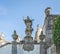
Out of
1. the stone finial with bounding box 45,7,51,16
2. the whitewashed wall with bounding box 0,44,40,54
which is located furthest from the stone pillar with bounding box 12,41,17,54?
the stone finial with bounding box 45,7,51,16

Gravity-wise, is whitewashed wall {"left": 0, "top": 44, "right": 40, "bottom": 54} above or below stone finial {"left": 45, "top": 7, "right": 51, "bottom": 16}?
below

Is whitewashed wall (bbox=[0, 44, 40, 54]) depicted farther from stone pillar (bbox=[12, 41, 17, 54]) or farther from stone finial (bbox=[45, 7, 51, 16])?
stone finial (bbox=[45, 7, 51, 16])

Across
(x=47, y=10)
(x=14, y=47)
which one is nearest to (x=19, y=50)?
(x=14, y=47)

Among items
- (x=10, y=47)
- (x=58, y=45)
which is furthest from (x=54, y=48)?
(x=10, y=47)

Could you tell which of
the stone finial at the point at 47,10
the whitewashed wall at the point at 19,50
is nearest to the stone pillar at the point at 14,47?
the whitewashed wall at the point at 19,50

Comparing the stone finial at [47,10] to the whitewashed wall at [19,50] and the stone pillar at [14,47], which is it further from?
the stone pillar at [14,47]

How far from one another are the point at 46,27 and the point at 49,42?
1.80 metres

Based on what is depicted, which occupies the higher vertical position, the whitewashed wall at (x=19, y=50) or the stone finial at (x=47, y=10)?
the stone finial at (x=47, y=10)

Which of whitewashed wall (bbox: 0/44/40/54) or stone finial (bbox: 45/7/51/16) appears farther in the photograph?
stone finial (bbox: 45/7/51/16)

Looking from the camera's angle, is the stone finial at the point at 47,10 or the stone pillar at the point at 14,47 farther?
the stone finial at the point at 47,10

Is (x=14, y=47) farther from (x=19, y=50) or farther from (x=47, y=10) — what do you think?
(x=47, y=10)

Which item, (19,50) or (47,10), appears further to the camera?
(47,10)

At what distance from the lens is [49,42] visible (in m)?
32.9

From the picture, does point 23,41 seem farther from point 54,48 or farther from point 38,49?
point 54,48
